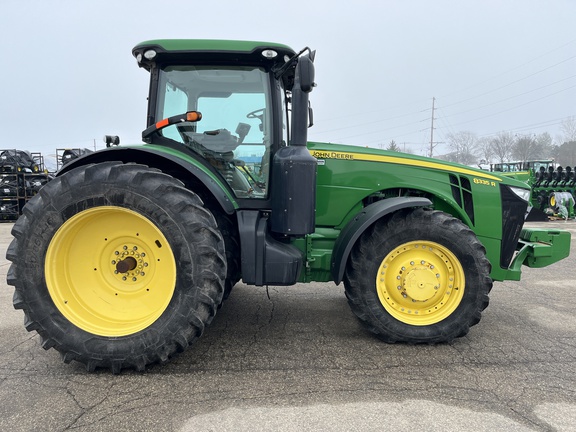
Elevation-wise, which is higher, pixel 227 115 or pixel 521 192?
pixel 227 115

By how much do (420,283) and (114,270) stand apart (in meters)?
2.32

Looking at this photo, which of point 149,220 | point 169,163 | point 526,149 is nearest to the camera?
point 149,220

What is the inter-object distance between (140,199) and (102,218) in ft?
1.35

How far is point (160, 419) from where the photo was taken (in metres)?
2.13

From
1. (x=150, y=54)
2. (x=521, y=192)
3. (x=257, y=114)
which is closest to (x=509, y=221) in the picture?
(x=521, y=192)

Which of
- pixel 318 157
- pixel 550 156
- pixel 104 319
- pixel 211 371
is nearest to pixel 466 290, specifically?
pixel 318 157

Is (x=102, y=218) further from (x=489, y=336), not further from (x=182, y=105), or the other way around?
(x=489, y=336)

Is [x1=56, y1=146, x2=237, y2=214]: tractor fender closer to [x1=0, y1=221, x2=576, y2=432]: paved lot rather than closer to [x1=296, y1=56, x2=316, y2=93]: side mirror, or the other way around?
[x1=296, y1=56, x2=316, y2=93]: side mirror

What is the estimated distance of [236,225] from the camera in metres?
3.19

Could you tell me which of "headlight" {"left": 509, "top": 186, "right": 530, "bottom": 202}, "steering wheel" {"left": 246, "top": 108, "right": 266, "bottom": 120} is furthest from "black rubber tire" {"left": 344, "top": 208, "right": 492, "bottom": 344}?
"steering wheel" {"left": 246, "top": 108, "right": 266, "bottom": 120}

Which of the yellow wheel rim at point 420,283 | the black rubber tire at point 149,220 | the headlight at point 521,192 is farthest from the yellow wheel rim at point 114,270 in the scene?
the headlight at point 521,192

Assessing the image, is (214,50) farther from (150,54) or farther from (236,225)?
(236,225)

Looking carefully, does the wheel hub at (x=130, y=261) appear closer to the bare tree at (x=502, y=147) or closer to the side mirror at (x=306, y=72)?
the side mirror at (x=306, y=72)

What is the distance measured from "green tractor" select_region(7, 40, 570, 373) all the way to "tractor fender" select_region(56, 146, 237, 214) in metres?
0.01
